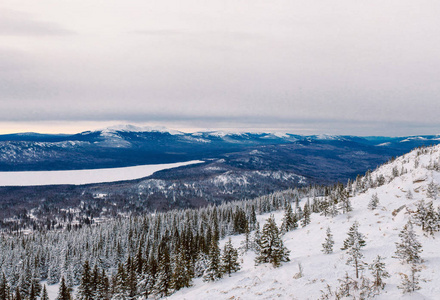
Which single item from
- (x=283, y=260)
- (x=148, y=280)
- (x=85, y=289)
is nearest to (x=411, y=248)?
(x=283, y=260)

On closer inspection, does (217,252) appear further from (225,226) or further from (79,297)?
(225,226)

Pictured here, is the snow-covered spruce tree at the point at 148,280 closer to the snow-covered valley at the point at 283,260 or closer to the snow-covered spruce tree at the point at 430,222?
the snow-covered valley at the point at 283,260

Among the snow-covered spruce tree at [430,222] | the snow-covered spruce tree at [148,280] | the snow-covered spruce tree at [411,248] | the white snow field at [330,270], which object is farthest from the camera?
the snow-covered spruce tree at [148,280]

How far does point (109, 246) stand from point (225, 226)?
188 ft

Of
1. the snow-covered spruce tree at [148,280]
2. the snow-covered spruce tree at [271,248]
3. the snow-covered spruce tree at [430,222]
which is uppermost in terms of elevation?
the snow-covered spruce tree at [430,222]

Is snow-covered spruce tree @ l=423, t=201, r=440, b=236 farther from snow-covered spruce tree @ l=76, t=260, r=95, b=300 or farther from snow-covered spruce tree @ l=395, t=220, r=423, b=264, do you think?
snow-covered spruce tree @ l=76, t=260, r=95, b=300

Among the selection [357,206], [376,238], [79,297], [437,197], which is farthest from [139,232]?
[437,197]

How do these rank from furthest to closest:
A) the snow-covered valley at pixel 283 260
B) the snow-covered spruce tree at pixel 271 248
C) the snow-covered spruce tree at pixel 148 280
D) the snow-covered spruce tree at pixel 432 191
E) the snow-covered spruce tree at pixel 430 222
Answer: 1. the snow-covered spruce tree at pixel 432 191
2. the snow-covered spruce tree at pixel 148 280
3. the snow-covered spruce tree at pixel 430 222
4. the snow-covered spruce tree at pixel 271 248
5. the snow-covered valley at pixel 283 260

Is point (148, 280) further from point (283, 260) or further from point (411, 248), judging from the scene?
point (411, 248)

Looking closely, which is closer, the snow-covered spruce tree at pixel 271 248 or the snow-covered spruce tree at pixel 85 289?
the snow-covered spruce tree at pixel 271 248

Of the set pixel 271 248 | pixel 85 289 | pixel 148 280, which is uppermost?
pixel 271 248

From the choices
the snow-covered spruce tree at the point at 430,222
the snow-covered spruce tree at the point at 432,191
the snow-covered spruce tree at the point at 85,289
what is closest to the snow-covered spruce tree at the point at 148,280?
the snow-covered spruce tree at the point at 85,289

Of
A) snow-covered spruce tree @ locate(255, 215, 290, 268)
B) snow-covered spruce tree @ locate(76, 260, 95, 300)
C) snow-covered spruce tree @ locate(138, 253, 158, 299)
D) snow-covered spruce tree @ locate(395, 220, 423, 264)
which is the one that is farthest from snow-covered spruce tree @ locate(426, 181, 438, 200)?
snow-covered spruce tree @ locate(76, 260, 95, 300)

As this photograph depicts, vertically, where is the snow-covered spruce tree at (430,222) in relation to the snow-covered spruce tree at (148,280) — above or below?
above
